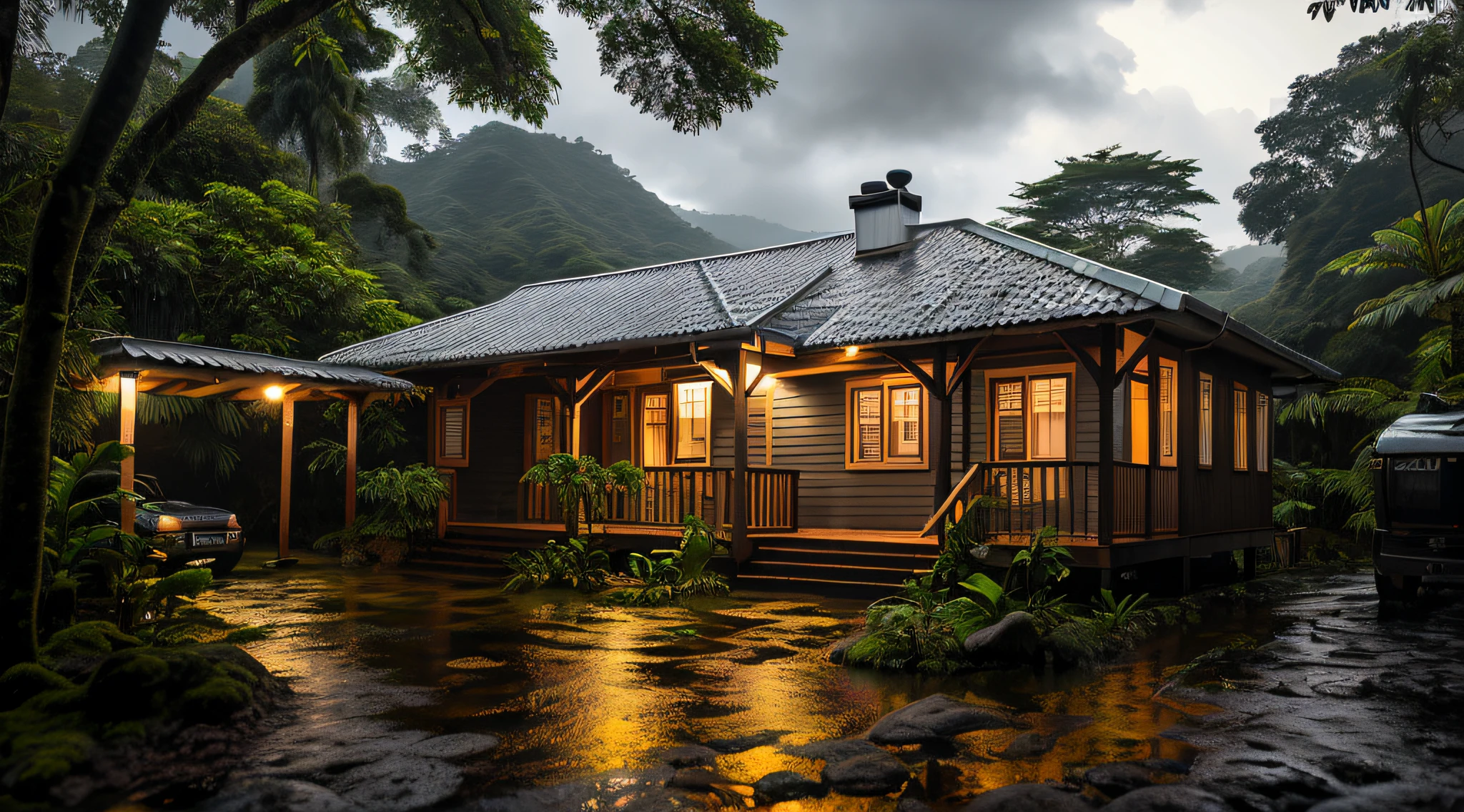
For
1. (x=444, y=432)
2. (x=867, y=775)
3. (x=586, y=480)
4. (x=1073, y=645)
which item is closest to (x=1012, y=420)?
(x=1073, y=645)

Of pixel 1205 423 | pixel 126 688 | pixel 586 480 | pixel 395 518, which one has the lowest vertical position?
pixel 126 688

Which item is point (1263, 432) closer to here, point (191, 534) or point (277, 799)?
point (277, 799)

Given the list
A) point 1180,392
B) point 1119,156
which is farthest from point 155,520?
point 1119,156

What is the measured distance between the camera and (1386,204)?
3275 centimetres

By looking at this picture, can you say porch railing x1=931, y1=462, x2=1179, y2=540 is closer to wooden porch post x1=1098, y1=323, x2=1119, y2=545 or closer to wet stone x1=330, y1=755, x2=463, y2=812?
wooden porch post x1=1098, y1=323, x2=1119, y2=545

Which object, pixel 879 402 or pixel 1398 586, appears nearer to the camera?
pixel 1398 586

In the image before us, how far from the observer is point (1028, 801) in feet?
12.7

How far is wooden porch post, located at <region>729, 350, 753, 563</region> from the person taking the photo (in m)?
12.0

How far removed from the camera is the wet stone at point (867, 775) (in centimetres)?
417

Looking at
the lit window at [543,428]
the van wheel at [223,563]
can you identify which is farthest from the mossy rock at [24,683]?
the lit window at [543,428]

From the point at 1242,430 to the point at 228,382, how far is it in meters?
15.6

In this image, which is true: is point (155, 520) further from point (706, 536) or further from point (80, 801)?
point (80, 801)

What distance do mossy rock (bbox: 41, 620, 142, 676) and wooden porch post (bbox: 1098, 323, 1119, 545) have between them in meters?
8.67

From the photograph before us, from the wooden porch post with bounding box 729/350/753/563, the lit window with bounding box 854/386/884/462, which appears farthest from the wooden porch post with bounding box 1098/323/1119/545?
the wooden porch post with bounding box 729/350/753/563
